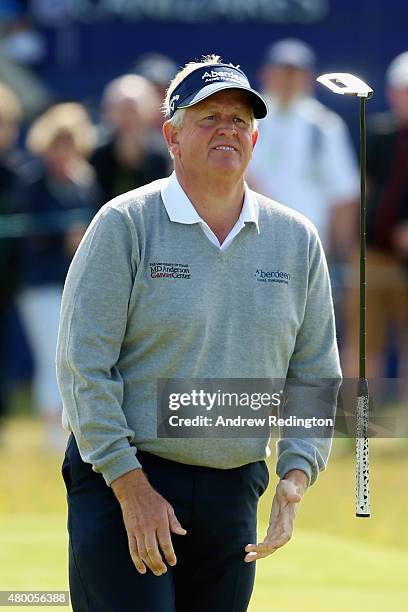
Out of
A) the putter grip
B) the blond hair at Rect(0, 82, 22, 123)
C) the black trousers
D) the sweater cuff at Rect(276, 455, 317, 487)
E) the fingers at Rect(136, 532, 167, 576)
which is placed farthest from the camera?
the blond hair at Rect(0, 82, 22, 123)

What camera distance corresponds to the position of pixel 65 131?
446 inches

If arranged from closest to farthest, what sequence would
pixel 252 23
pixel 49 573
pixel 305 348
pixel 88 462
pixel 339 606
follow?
1. pixel 88 462
2. pixel 305 348
3. pixel 339 606
4. pixel 49 573
5. pixel 252 23

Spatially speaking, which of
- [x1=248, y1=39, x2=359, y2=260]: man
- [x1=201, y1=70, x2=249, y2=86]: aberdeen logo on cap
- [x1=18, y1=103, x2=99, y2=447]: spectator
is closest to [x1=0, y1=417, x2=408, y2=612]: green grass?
[x1=18, y1=103, x2=99, y2=447]: spectator

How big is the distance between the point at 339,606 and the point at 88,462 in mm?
2687

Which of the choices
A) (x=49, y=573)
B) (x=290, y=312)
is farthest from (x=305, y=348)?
(x=49, y=573)

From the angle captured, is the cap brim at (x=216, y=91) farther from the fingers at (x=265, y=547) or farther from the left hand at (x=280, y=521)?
the fingers at (x=265, y=547)

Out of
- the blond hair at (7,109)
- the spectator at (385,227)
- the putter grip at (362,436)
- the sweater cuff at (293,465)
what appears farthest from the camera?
the blond hair at (7,109)

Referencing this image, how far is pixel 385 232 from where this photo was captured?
38.0ft

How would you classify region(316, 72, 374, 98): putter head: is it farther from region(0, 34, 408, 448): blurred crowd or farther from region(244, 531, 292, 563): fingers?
region(0, 34, 408, 448): blurred crowd

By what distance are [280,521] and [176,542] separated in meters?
0.30

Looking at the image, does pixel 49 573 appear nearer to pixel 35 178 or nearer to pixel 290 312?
pixel 290 312

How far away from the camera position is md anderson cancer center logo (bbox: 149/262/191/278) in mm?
4188

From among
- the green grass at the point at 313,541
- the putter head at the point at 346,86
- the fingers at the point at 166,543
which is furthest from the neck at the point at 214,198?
A: the green grass at the point at 313,541

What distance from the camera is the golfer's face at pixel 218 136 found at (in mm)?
4277
